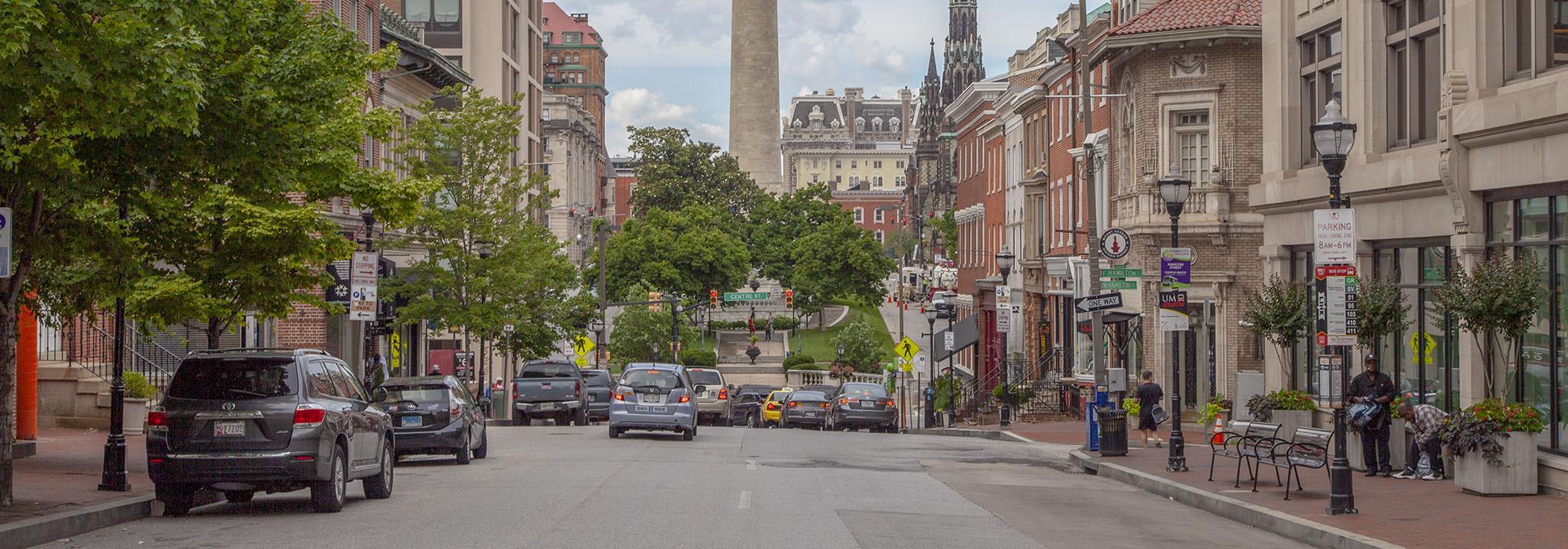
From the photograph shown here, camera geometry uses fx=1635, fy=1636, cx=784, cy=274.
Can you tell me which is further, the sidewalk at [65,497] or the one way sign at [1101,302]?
the one way sign at [1101,302]

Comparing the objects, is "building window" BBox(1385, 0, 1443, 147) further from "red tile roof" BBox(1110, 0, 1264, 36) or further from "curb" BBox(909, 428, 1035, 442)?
"curb" BBox(909, 428, 1035, 442)

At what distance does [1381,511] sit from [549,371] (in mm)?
26767

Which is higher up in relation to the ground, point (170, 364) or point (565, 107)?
point (565, 107)

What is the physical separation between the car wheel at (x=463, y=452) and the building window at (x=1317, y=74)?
14.5 meters

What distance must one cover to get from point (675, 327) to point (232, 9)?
5511cm

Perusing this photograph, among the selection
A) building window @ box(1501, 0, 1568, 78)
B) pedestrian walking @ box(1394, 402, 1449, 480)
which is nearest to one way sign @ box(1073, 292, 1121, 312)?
pedestrian walking @ box(1394, 402, 1449, 480)

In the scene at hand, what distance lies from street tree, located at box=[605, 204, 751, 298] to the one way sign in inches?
2541

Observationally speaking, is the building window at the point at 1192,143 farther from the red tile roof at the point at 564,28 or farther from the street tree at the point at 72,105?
the red tile roof at the point at 564,28

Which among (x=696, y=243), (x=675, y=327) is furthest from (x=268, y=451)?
(x=696, y=243)

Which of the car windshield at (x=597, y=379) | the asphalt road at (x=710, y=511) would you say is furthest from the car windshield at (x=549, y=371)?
the asphalt road at (x=710, y=511)

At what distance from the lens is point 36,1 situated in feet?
41.5

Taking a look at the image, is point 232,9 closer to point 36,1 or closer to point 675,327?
point 36,1

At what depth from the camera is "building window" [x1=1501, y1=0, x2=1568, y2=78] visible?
19266 millimetres

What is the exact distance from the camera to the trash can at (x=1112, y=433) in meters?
27.6
